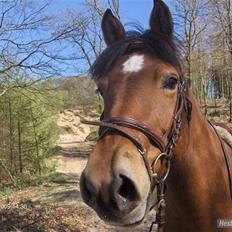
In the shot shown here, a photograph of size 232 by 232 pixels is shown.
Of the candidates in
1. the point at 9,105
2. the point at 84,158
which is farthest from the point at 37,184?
the point at 84,158

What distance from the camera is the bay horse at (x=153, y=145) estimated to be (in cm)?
203

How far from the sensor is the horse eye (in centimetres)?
244

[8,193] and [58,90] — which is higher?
[58,90]

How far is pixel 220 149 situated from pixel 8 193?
10.7 meters

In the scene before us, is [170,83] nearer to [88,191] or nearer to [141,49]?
[141,49]

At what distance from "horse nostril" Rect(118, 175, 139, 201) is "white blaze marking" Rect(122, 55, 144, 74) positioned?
72cm

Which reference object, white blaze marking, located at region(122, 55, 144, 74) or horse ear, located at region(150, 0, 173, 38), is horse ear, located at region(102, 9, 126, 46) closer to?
horse ear, located at region(150, 0, 173, 38)

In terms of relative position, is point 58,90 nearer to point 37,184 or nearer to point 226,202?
point 37,184

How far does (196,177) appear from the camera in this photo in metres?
2.79

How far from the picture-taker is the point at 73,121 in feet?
136

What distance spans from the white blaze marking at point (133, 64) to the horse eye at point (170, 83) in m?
0.18

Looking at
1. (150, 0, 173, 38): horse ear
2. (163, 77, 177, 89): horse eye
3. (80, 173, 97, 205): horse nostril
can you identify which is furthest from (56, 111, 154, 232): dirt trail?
(150, 0, 173, 38): horse ear

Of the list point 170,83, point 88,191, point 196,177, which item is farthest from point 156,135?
point 196,177

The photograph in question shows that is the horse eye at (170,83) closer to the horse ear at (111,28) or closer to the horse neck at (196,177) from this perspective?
the horse neck at (196,177)
